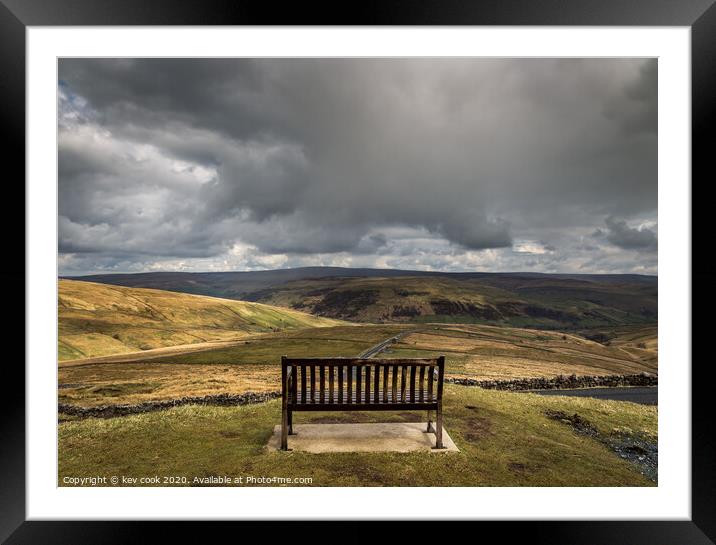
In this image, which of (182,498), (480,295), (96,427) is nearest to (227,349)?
(96,427)

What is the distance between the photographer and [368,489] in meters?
4.32

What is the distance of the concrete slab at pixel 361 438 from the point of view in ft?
17.1

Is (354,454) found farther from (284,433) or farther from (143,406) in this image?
(143,406)

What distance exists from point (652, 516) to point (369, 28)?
6.30 metres

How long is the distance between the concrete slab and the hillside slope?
35.1 metres

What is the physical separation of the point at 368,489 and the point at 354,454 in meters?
0.75

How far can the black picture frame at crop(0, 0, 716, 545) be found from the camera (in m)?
3.71

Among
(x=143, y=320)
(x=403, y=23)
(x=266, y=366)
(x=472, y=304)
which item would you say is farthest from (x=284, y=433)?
(x=472, y=304)

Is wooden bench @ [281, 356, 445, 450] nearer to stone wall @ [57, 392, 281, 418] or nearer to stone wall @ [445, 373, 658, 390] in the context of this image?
stone wall @ [57, 392, 281, 418]

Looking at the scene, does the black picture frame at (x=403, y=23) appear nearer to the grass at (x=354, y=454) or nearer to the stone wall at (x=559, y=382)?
the grass at (x=354, y=454)

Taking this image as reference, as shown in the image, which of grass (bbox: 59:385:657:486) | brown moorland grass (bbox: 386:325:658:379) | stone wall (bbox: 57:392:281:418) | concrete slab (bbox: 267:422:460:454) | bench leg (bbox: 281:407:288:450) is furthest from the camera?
brown moorland grass (bbox: 386:325:658:379)

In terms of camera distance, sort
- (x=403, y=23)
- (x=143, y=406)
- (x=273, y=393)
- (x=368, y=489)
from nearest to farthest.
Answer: (x=403, y=23) → (x=368, y=489) → (x=143, y=406) → (x=273, y=393)

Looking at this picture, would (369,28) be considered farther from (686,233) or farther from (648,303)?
(648,303)

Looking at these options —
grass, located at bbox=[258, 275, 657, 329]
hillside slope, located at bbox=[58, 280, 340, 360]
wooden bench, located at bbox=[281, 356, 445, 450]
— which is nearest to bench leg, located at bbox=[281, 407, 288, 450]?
wooden bench, located at bbox=[281, 356, 445, 450]
